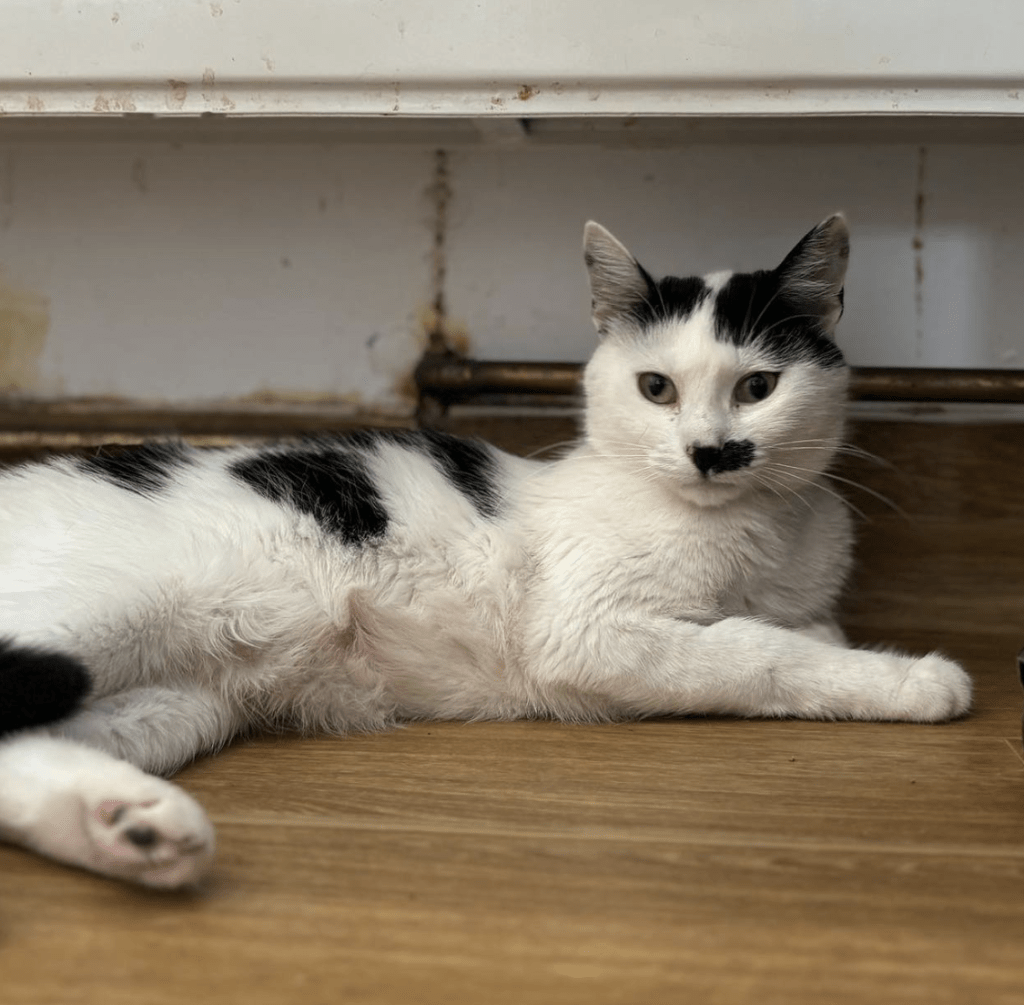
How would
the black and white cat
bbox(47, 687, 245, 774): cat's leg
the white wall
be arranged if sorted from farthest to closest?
the white wall → the black and white cat → bbox(47, 687, 245, 774): cat's leg

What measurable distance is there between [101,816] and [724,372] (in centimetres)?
85

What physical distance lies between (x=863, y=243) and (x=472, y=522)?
2.79 feet

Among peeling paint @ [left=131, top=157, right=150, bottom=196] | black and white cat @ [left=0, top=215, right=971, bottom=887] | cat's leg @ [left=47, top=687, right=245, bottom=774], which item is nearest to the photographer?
cat's leg @ [left=47, top=687, right=245, bottom=774]

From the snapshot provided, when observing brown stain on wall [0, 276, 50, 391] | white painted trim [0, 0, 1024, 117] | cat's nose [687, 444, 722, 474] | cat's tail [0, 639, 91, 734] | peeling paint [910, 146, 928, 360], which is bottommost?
cat's tail [0, 639, 91, 734]

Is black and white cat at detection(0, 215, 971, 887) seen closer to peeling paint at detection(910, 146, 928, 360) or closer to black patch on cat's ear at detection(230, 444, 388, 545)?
black patch on cat's ear at detection(230, 444, 388, 545)

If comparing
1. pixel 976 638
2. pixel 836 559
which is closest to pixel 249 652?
pixel 836 559

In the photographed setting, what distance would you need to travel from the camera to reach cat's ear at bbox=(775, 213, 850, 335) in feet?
4.52

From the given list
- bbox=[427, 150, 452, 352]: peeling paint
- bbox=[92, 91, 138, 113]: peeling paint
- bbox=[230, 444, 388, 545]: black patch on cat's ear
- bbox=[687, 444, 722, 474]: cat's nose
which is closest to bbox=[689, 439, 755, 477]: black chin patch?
bbox=[687, 444, 722, 474]: cat's nose

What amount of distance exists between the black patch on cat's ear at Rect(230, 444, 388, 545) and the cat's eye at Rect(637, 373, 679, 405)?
359 mm

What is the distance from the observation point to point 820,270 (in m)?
1.41

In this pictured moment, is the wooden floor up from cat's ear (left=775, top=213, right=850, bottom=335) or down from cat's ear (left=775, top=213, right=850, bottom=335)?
down

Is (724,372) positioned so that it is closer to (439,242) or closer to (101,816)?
(439,242)

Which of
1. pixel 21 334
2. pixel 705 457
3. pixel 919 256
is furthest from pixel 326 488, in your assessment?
pixel 919 256

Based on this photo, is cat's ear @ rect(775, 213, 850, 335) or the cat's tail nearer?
the cat's tail
